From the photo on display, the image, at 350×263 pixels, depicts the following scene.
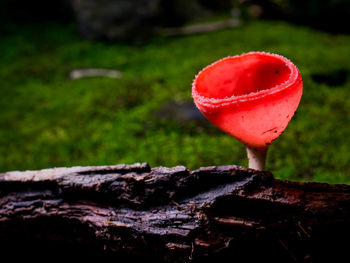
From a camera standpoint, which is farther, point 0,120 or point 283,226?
point 0,120

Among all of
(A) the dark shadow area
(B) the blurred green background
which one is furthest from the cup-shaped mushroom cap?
(A) the dark shadow area

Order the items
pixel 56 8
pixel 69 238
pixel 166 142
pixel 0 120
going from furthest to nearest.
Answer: pixel 56 8
pixel 0 120
pixel 166 142
pixel 69 238

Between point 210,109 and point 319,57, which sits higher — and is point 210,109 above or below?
above

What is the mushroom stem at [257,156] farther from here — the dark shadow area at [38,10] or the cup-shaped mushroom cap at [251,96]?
the dark shadow area at [38,10]

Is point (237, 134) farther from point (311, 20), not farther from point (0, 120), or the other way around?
point (311, 20)

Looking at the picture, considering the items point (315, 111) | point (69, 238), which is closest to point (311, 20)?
point (315, 111)

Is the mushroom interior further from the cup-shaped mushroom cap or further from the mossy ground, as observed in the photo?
the mossy ground

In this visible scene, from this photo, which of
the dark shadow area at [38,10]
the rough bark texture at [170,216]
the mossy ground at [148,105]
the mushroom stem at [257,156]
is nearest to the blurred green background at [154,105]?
the mossy ground at [148,105]
